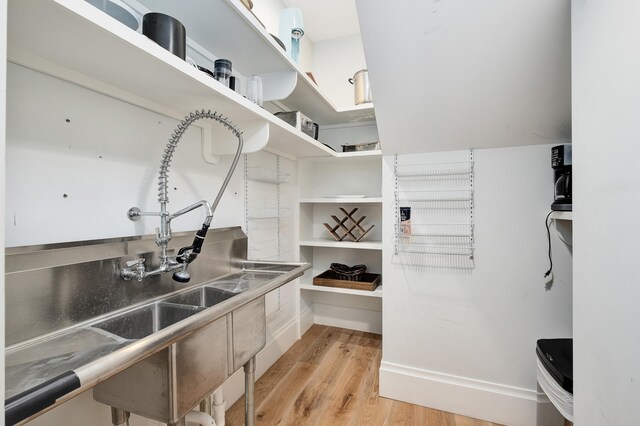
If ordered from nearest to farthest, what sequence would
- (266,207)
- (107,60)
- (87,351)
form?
(87,351) → (107,60) → (266,207)

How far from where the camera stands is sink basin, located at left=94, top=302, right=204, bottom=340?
3.04ft

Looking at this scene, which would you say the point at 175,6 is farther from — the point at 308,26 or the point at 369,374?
the point at 369,374

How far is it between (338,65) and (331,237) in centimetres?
167

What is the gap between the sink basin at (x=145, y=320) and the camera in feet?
3.04

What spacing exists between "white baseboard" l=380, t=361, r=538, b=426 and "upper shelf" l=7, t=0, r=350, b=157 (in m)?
1.71

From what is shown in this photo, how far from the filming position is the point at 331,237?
2773 mm

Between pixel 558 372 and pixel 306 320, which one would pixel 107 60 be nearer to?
pixel 558 372

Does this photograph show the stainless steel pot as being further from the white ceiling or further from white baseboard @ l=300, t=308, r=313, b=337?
white baseboard @ l=300, t=308, r=313, b=337

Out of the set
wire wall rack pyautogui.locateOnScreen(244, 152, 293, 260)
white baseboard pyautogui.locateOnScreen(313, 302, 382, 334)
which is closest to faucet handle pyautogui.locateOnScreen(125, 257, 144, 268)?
wire wall rack pyautogui.locateOnScreen(244, 152, 293, 260)

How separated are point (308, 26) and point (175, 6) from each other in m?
1.83

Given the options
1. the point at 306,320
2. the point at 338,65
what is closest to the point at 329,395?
the point at 306,320

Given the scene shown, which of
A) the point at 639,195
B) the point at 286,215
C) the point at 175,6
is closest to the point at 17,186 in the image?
the point at 175,6

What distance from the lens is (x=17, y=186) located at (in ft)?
2.63

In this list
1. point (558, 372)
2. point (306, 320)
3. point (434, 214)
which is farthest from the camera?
point (306, 320)
